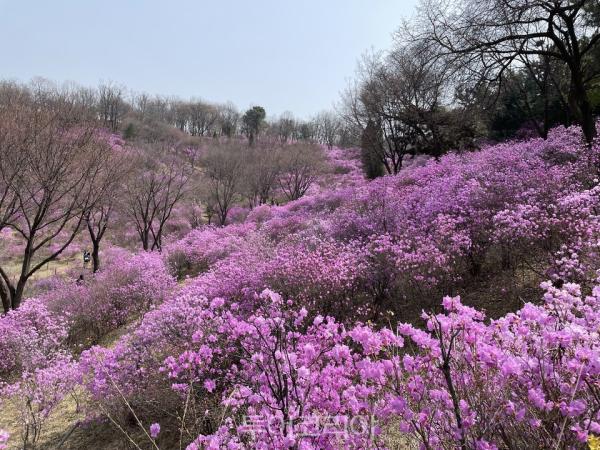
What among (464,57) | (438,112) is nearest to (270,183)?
(438,112)

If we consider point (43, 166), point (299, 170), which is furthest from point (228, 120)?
point (43, 166)

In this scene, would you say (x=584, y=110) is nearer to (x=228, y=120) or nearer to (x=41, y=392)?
(x=41, y=392)

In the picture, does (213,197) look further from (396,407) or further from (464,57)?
(396,407)

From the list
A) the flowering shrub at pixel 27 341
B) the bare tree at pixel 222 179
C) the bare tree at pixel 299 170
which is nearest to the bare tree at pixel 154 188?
the bare tree at pixel 222 179

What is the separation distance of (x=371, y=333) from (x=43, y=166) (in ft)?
41.9

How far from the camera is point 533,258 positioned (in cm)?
657

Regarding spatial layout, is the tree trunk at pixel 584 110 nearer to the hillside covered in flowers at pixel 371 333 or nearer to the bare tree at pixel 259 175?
the hillside covered in flowers at pixel 371 333

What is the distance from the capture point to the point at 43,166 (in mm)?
12102

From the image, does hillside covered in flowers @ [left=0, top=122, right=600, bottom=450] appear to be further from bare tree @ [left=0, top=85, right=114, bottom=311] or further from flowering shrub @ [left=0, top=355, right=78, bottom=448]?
bare tree @ [left=0, top=85, right=114, bottom=311]

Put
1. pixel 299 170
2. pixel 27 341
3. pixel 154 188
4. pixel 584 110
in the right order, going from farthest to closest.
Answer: pixel 299 170, pixel 154 188, pixel 584 110, pixel 27 341

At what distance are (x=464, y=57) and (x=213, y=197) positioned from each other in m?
22.3

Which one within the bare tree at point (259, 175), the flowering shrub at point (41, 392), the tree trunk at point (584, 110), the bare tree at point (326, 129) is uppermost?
the bare tree at point (326, 129)

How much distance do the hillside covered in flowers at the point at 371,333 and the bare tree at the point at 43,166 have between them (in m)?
2.47

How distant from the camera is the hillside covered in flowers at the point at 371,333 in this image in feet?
7.50
